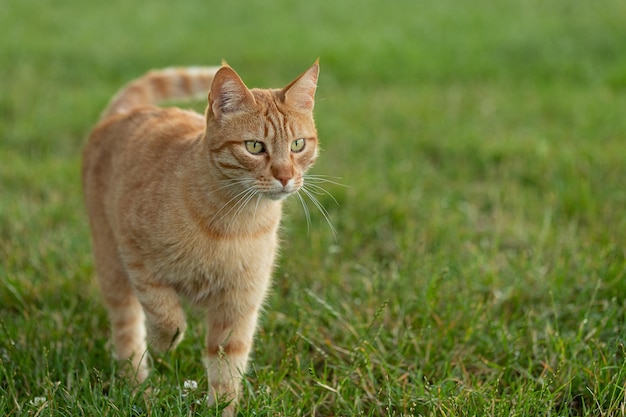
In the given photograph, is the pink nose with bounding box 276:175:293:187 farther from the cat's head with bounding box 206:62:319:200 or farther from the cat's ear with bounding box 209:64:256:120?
the cat's ear with bounding box 209:64:256:120

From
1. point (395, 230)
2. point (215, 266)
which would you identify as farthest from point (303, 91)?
point (395, 230)

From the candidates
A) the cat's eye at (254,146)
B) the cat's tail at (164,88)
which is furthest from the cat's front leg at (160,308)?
the cat's tail at (164,88)

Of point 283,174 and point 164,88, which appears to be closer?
point 283,174

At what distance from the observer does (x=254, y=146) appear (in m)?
2.71

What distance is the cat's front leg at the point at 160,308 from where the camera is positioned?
113 inches

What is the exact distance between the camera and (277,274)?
391 centimetres

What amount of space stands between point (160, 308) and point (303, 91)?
974 mm

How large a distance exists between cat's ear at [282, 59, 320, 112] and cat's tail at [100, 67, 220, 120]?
1091mm

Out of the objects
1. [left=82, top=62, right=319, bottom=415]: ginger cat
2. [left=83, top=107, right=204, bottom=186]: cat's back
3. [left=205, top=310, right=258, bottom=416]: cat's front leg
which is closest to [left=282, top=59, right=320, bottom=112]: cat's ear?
[left=82, top=62, right=319, bottom=415]: ginger cat

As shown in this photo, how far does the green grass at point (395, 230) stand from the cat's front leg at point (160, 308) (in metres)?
0.18

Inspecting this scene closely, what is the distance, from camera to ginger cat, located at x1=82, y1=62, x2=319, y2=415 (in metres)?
2.71

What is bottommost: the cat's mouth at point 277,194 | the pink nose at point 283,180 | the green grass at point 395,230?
the green grass at point 395,230

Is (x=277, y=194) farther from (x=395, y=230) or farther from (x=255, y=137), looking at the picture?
(x=395, y=230)

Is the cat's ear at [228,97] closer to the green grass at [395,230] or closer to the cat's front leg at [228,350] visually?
the cat's front leg at [228,350]
